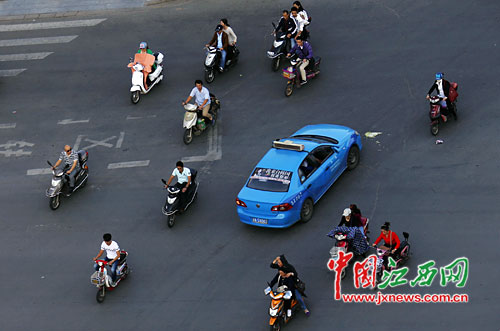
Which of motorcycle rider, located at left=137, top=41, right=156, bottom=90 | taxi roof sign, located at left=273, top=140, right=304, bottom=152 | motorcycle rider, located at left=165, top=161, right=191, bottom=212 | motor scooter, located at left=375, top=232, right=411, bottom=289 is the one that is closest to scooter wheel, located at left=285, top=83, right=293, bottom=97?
motorcycle rider, located at left=137, top=41, right=156, bottom=90

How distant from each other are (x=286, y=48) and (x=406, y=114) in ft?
18.3

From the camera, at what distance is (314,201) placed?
2316 centimetres

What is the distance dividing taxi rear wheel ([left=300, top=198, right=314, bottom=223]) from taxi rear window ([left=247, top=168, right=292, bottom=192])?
2.46ft

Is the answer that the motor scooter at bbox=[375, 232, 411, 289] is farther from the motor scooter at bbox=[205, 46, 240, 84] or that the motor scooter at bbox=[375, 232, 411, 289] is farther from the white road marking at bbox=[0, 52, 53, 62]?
the white road marking at bbox=[0, 52, 53, 62]

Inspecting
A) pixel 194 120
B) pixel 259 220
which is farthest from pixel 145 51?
pixel 259 220

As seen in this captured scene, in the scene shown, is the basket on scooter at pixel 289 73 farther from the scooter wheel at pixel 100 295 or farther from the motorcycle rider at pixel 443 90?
the scooter wheel at pixel 100 295

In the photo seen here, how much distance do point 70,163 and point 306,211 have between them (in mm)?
7264

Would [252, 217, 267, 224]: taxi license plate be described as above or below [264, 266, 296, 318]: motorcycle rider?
above

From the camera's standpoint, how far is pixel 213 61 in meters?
29.3

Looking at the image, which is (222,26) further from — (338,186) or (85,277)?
(85,277)

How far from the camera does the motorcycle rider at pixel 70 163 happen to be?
24859 millimetres

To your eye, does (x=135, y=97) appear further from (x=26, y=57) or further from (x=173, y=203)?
(x=173, y=203)

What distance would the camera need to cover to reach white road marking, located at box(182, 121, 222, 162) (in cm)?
2600

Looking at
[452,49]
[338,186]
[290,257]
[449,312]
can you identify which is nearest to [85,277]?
[290,257]
